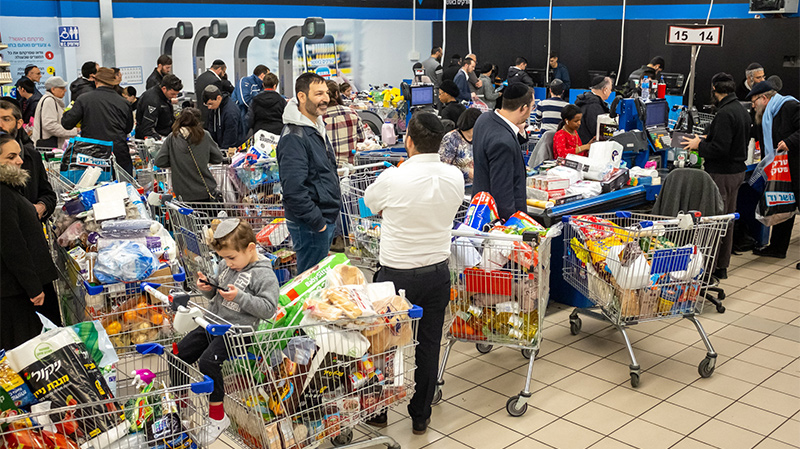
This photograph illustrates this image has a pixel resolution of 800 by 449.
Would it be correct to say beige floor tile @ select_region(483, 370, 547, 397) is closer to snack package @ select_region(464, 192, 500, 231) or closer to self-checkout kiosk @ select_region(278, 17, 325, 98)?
snack package @ select_region(464, 192, 500, 231)

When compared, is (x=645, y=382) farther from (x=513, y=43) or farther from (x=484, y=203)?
(x=513, y=43)

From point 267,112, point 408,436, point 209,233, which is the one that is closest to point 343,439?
point 408,436

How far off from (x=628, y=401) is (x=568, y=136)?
3072mm

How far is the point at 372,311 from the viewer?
131 inches

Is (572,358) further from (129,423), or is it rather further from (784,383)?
(129,423)

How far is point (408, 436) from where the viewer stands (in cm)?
410

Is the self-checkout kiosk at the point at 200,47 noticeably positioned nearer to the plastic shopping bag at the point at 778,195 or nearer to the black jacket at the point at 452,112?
the black jacket at the point at 452,112

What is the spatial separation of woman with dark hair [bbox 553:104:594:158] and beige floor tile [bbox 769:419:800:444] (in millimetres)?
3236

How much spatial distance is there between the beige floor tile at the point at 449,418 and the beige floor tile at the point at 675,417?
103 centimetres

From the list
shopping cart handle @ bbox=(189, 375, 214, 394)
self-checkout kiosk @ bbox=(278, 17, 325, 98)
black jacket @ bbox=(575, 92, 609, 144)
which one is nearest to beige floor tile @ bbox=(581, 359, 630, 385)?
shopping cart handle @ bbox=(189, 375, 214, 394)

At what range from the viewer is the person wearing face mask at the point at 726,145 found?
21.7ft

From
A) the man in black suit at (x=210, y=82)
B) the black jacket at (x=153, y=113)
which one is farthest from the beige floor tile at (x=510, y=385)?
the man in black suit at (x=210, y=82)

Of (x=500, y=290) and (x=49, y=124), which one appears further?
(x=49, y=124)

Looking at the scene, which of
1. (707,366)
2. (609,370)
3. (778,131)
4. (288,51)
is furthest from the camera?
(288,51)
